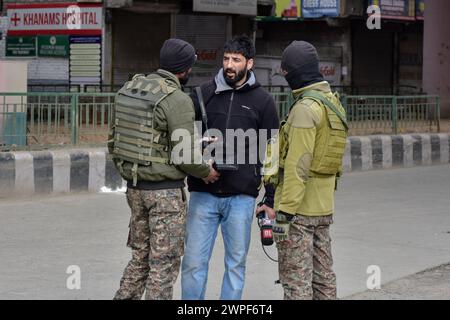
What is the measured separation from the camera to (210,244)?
6629 mm

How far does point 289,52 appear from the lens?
627 centimetres

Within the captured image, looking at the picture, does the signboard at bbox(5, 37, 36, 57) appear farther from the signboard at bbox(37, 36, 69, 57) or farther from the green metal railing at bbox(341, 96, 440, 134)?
the green metal railing at bbox(341, 96, 440, 134)

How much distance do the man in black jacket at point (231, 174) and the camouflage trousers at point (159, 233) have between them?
182 mm

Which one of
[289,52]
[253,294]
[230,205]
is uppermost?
[289,52]

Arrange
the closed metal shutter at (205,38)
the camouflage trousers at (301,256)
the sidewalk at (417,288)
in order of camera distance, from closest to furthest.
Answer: the camouflage trousers at (301,256), the sidewalk at (417,288), the closed metal shutter at (205,38)

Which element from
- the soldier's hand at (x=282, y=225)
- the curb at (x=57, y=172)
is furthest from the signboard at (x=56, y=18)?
→ the soldier's hand at (x=282, y=225)

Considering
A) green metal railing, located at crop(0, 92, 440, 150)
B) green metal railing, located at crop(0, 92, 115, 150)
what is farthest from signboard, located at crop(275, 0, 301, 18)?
green metal railing, located at crop(0, 92, 115, 150)

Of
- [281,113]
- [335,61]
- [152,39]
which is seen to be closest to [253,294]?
[281,113]

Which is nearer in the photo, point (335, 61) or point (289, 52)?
point (289, 52)

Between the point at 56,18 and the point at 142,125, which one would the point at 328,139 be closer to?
the point at 142,125

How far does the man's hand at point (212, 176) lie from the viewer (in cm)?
646

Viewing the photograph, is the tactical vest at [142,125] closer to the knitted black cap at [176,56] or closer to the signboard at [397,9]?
the knitted black cap at [176,56]
